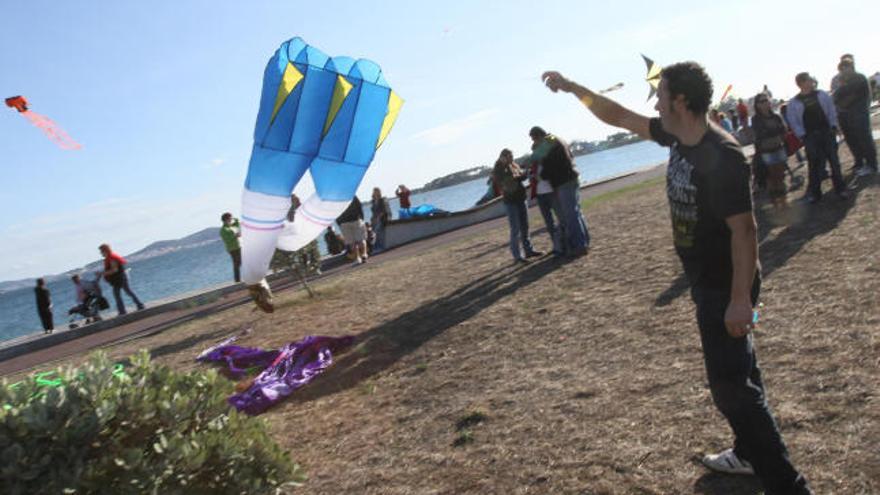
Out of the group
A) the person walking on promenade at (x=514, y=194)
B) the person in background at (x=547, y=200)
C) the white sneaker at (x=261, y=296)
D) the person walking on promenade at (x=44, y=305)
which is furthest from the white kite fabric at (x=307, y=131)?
the person walking on promenade at (x=44, y=305)

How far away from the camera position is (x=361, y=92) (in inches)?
297

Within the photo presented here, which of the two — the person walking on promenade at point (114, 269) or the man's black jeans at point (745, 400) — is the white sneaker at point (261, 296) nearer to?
the man's black jeans at point (745, 400)

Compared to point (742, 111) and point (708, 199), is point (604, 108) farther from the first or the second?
point (742, 111)

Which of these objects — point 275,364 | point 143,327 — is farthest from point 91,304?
point 275,364

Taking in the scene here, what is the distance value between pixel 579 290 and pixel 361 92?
3502 mm

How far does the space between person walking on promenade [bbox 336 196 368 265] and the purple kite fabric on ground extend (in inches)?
294

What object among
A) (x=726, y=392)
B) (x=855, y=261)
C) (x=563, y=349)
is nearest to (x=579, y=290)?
(x=563, y=349)

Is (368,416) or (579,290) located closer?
(368,416)

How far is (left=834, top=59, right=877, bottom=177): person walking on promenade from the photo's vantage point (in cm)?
1087

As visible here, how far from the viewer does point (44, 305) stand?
19.5 metres

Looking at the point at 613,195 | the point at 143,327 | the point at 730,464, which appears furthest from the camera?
the point at 613,195

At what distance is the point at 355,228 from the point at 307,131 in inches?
388

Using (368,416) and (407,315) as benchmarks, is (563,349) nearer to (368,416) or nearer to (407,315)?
(368,416)

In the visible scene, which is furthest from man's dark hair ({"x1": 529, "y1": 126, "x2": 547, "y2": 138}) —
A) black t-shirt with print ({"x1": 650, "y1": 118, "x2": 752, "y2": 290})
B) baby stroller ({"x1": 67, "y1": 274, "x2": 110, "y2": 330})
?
baby stroller ({"x1": 67, "y1": 274, "x2": 110, "y2": 330})
